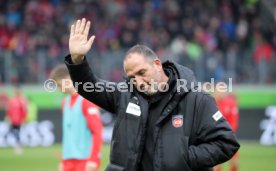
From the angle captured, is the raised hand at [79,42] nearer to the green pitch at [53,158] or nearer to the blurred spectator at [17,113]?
the green pitch at [53,158]

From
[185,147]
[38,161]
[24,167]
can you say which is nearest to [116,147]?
[185,147]

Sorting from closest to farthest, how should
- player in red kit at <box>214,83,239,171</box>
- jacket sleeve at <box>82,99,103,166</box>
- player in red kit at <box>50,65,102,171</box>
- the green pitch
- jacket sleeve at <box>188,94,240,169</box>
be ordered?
jacket sleeve at <box>188,94,240,169</box>, jacket sleeve at <box>82,99,103,166</box>, player in red kit at <box>50,65,102,171</box>, player in red kit at <box>214,83,239,171</box>, the green pitch

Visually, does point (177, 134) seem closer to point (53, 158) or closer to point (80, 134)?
point (80, 134)

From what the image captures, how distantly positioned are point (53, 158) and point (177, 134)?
49.5 ft

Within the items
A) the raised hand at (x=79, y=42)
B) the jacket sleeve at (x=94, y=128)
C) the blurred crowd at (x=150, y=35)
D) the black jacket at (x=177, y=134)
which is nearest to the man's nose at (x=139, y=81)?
the black jacket at (x=177, y=134)

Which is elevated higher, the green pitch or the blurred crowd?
the blurred crowd

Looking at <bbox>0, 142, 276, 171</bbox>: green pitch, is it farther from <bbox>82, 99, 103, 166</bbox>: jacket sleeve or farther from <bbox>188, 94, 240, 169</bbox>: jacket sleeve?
<bbox>188, 94, 240, 169</bbox>: jacket sleeve

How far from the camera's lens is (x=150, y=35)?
2680cm

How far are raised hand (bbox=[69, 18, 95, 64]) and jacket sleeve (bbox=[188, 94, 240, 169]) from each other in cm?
101

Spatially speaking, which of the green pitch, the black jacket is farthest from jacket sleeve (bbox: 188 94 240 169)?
the green pitch

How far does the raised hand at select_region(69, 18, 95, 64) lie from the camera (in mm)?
5609

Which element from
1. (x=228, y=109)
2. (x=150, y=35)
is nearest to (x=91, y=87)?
(x=228, y=109)

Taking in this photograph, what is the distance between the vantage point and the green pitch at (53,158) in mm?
18047

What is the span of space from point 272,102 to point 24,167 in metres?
9.57
